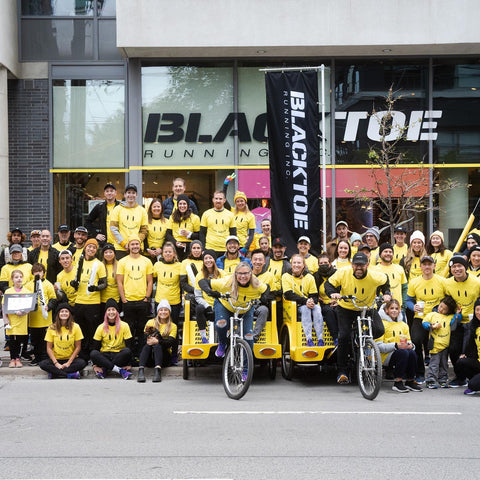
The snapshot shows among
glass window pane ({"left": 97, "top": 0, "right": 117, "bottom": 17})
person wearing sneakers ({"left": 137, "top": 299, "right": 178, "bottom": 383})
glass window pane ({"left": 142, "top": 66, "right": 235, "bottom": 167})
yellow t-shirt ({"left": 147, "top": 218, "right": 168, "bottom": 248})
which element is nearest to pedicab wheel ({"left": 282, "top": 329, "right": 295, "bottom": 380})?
person wearing sneakers ({"left": 137, "top": 299, "right": 178, "bottom": 383})

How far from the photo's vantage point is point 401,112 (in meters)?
16.8

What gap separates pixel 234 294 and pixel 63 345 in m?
2.92

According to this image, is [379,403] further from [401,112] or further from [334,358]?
[401,112]

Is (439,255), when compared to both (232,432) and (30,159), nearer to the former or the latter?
(232,432)

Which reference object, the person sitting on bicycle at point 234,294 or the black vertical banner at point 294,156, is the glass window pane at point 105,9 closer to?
the black vertical banner at point 294,156

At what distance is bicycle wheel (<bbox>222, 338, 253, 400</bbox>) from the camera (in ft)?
28.5

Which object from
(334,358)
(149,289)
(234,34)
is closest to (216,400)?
(334,358)

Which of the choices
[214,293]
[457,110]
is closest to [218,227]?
[214,293]

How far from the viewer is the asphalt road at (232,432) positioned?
561cm

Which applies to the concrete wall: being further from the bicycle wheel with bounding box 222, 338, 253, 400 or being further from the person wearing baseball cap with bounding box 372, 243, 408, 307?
the bicycle wheel with bounding box 222, 338, 253, 400

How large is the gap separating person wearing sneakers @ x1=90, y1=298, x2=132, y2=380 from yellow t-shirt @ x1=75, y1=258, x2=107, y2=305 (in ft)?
1.86

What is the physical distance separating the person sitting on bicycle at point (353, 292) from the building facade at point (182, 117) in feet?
24.0

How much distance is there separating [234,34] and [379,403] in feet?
33.1

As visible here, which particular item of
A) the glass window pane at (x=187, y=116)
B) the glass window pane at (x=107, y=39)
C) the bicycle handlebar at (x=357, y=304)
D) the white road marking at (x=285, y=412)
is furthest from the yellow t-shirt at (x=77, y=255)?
the glass window pane at (x=107, y=39)
